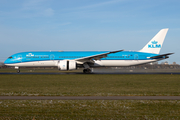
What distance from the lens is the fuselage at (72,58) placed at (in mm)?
37656

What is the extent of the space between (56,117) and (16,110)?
205cm

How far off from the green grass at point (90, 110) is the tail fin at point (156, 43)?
31.2 m

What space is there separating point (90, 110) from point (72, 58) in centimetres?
2971

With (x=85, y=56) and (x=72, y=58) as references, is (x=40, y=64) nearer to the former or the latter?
(x=72, y=58)

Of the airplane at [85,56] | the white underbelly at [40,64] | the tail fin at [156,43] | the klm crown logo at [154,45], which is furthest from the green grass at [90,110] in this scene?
the klm crown logo at [154,45]

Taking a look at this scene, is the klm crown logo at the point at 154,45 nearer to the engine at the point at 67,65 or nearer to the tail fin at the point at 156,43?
the tail fin at the point at 156,43

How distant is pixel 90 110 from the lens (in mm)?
8227

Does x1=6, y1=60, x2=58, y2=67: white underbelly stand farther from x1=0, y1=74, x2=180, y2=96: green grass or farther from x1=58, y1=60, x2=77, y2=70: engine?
x1=0, y1=74, x2=180, y2=96: green grass

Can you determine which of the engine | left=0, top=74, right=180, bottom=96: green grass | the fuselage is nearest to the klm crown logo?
the fuselage

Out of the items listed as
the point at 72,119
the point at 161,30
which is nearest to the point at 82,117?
the point at 72,119

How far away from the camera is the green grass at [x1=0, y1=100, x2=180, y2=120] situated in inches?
288

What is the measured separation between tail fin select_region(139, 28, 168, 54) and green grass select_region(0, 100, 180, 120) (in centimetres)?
3117

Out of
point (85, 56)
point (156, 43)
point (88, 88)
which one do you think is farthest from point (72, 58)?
point (88, 88)

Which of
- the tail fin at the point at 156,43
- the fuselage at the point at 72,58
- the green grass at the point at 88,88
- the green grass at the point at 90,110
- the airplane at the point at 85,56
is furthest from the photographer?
the tail fin at the point at 156,43
